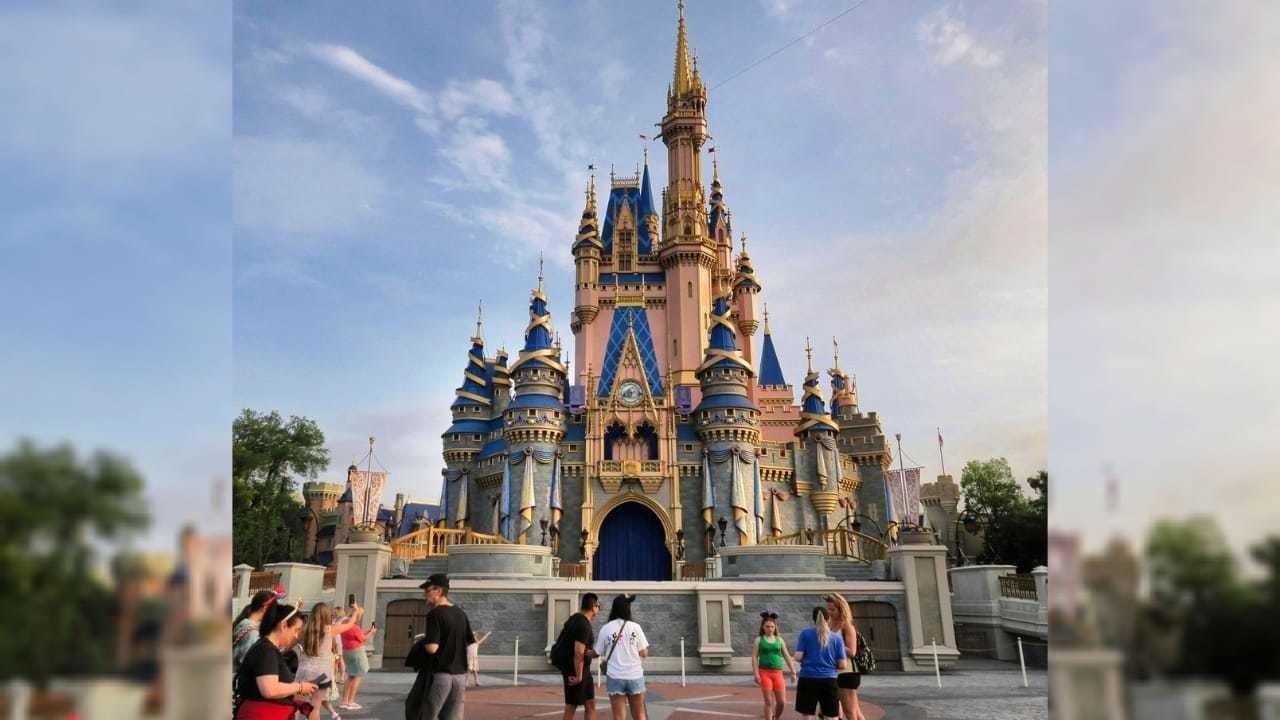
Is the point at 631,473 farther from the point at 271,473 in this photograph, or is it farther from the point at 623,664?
the point at 623,664

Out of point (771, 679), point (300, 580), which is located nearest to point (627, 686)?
point (771, 679)

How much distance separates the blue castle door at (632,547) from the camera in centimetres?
3366

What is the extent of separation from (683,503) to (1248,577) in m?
33.6

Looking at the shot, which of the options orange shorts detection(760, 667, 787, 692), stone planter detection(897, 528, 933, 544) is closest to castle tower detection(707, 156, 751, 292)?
stone planter detection(897, 528, 933, 544)

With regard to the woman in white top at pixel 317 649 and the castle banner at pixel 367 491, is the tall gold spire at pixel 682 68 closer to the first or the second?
the castle banner at pixel 367 491

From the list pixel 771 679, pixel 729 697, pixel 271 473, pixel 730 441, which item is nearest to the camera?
pixel 771 679

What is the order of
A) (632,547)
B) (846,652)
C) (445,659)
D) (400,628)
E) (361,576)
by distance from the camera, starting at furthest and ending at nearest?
(632,547), (361,576), (400,628), (846,652), (445,659)

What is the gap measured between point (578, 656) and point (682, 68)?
48.1 metres

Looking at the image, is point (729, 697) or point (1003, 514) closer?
point (729, 697)

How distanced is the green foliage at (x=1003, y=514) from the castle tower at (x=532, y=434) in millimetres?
21527

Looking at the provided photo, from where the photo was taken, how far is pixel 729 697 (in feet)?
40.2

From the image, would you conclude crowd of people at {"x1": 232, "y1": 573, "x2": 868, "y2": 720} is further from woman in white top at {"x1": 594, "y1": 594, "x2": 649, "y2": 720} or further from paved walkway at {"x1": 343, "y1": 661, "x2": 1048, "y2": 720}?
paved walkway at {"x1": 343, "y1": 661, "x2": 1048, "y2": 720}

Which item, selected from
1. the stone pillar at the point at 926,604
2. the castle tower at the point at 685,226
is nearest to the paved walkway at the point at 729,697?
the stone pillar at the point at 926,604

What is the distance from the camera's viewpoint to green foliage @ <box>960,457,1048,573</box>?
37.1m
